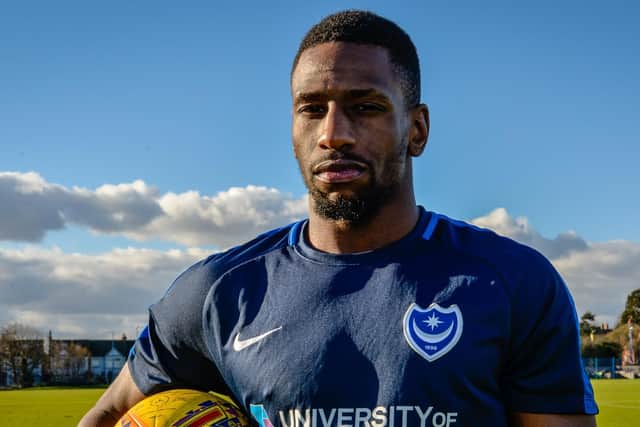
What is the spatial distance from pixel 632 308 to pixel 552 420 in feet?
303

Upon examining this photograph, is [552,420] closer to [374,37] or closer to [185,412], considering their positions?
[185,412]

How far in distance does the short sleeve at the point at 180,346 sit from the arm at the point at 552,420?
1.28m

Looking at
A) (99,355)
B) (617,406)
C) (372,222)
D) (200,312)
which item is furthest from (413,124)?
(99,355)

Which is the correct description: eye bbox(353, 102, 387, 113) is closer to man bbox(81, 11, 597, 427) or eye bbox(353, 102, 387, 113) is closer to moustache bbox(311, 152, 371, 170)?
man bbox(81, 11, 597, 427)

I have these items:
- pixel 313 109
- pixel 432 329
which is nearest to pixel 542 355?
pixel 432 329

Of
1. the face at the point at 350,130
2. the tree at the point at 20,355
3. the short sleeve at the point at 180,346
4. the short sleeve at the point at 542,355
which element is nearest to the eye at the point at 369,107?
the face at the point at 350,130

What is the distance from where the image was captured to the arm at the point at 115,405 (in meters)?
3.79

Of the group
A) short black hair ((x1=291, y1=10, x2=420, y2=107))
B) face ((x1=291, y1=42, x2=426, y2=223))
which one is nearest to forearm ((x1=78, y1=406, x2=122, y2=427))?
face ((x1=291, y1=42, x2=426, y2=223))

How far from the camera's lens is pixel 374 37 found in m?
3.33

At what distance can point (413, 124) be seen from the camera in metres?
3.41

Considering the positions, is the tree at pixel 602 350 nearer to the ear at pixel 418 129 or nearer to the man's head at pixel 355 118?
the ear at pixel 418 129

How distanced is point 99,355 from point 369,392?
258ft

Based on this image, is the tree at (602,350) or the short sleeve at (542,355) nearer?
the short sleeve at (542,355)

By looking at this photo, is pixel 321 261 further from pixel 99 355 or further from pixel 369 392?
pixel 99 355
